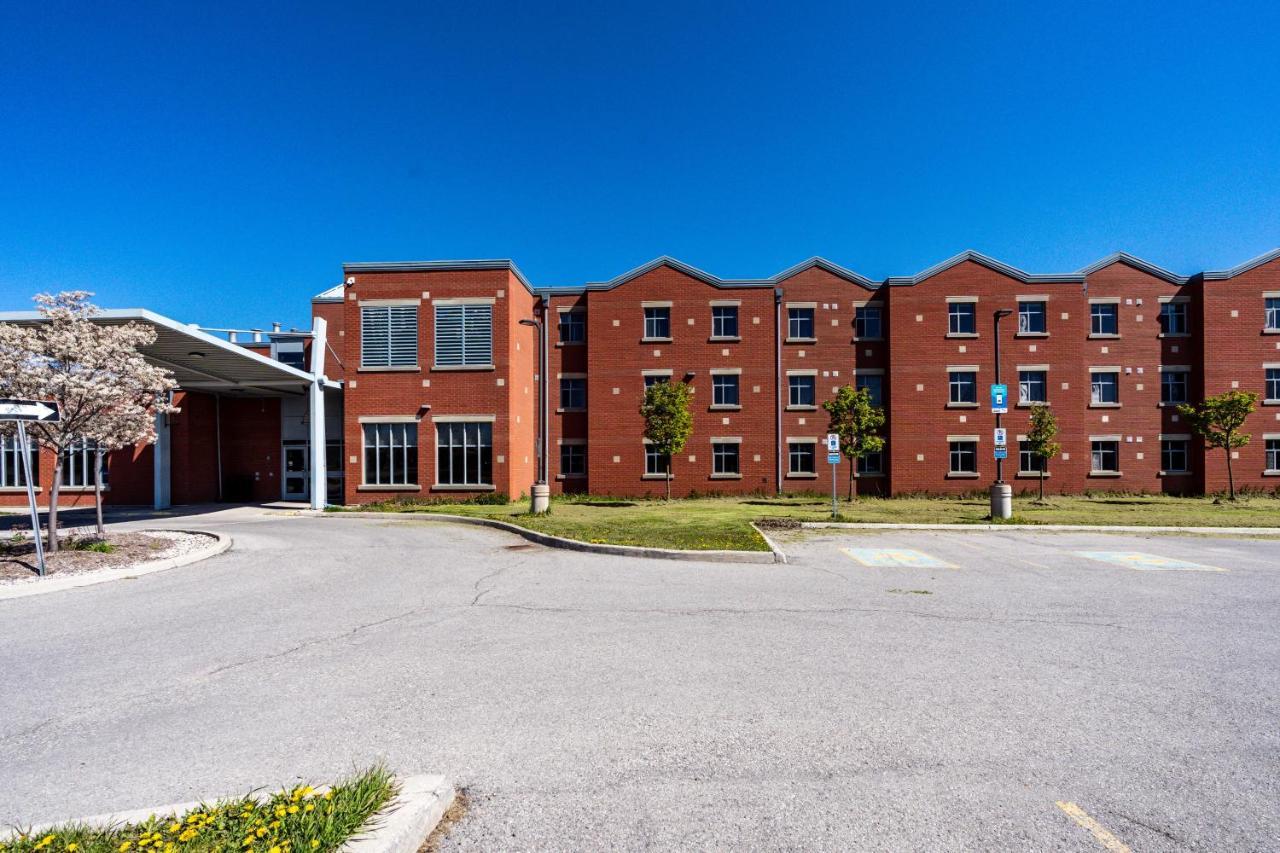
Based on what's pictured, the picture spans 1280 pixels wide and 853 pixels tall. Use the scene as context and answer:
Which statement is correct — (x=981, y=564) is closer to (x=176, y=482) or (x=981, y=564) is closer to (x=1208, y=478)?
(x=1208, y=478)

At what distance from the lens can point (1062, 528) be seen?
17.4m

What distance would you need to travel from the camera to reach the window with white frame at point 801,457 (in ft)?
98.1

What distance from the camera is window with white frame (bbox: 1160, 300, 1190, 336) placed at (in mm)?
30141

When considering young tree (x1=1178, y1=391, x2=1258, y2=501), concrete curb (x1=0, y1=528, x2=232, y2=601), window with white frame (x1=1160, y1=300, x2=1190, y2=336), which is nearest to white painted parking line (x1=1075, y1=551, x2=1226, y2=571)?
concrete curb (x1=0, y1=528, x2=232, y2=601)

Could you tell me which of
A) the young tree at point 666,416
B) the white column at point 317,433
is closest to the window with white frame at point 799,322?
the young tree at point 666,416

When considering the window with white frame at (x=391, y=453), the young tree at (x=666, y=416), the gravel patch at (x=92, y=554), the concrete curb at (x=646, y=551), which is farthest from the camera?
the window with white frame at (x=391, y=453)

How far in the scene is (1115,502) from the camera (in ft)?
86.1

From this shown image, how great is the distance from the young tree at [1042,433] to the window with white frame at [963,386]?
2.63 m

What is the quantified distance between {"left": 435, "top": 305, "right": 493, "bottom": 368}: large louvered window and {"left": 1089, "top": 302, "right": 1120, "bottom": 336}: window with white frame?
28267 mm

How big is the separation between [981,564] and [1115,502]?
1962 centimetres

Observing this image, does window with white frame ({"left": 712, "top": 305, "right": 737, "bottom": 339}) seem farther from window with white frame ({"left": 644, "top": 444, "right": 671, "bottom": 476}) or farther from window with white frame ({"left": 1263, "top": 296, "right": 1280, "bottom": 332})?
window with white frame ({"left": 1263, "top": 296, "right": 1280, "bottom": 332})

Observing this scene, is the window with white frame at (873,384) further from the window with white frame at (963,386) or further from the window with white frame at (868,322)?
the window with white frame at (963,386)

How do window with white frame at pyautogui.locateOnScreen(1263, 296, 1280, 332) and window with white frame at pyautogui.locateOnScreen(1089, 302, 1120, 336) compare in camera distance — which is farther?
window with white frame at pyautogui.locateOnScreen(1089, 302, 1120, 336)

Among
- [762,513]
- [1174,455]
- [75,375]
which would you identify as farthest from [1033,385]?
[75,375]
